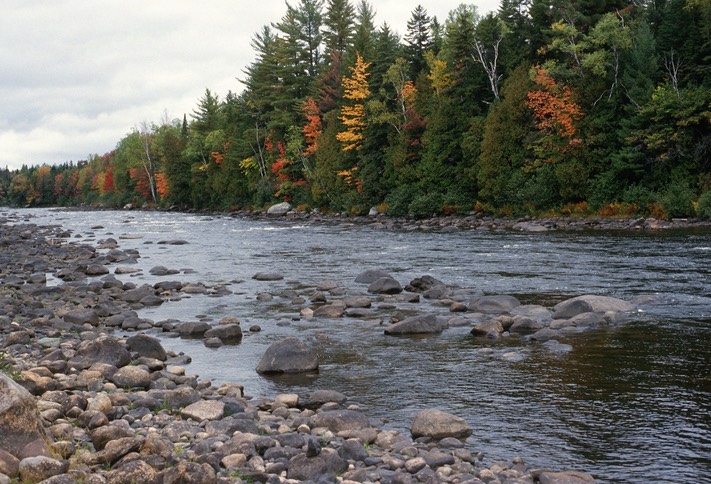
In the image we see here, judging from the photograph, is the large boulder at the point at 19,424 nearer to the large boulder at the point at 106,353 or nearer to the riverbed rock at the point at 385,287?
the large boulder at the point at 106,353

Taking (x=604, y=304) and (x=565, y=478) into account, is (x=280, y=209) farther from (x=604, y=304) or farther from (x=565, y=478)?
(x=565, y=478)

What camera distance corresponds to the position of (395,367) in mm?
11211

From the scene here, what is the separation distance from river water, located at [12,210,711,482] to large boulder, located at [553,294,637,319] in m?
0.40

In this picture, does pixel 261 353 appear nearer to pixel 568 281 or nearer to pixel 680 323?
pixel 680 323

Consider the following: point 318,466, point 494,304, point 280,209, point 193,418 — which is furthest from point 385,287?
point 280,209

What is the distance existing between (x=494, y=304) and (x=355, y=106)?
156ft

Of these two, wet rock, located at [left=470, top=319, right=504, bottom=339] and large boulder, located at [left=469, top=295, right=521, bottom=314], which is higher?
large boulder, located at [left=469, top=295, right=521, bottom=314]

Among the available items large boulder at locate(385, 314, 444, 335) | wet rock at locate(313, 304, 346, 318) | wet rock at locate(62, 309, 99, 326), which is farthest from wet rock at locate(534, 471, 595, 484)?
wet rock at locate(62, 309, 99, 326)

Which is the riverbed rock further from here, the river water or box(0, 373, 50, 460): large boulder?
box(0, 373, 50, 460): large boulder

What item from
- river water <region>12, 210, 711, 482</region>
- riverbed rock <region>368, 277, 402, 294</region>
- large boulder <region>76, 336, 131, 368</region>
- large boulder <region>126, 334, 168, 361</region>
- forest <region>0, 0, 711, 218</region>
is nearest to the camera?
Result: river water <region>12, 210, 711, 482</region>

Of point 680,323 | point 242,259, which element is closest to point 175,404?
point 680,323

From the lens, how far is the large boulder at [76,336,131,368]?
36.3 feet

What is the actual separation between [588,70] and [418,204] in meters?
15.7

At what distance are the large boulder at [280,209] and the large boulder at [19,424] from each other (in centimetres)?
6041
